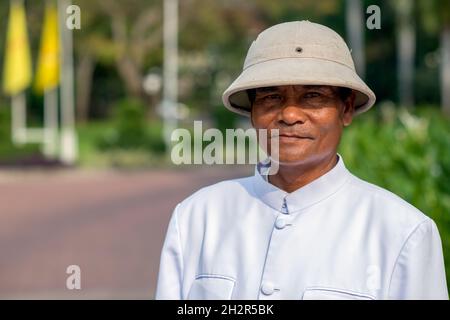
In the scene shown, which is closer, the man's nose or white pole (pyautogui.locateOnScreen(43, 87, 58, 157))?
the man's nose

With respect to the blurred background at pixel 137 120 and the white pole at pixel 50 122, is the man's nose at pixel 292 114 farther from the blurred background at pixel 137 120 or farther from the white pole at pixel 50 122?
the white pole at pixel 50 122

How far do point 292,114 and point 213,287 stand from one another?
0.38 meters

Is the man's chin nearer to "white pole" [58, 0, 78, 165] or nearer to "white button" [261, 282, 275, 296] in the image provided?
"white button" [261, 282, 275, 296]

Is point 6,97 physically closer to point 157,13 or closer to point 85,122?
point 85,122

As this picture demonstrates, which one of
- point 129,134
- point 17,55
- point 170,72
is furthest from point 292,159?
point 170,72

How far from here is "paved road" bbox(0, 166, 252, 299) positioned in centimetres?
802

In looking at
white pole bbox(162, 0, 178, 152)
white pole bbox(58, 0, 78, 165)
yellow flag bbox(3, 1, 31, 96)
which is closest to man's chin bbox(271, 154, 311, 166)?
white pole bbox(58, 0, 78, 165)

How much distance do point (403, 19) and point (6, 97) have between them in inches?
666

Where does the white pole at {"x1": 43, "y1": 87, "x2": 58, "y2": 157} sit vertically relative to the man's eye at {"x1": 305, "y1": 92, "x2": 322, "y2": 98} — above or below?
above

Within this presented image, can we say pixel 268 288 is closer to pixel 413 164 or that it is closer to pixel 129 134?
pixel 413 164

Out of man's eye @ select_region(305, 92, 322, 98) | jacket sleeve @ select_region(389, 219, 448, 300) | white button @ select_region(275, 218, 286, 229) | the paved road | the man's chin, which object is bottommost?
the paved road

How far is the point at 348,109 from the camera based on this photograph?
83.4 inches

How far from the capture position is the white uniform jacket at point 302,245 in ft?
6.10
